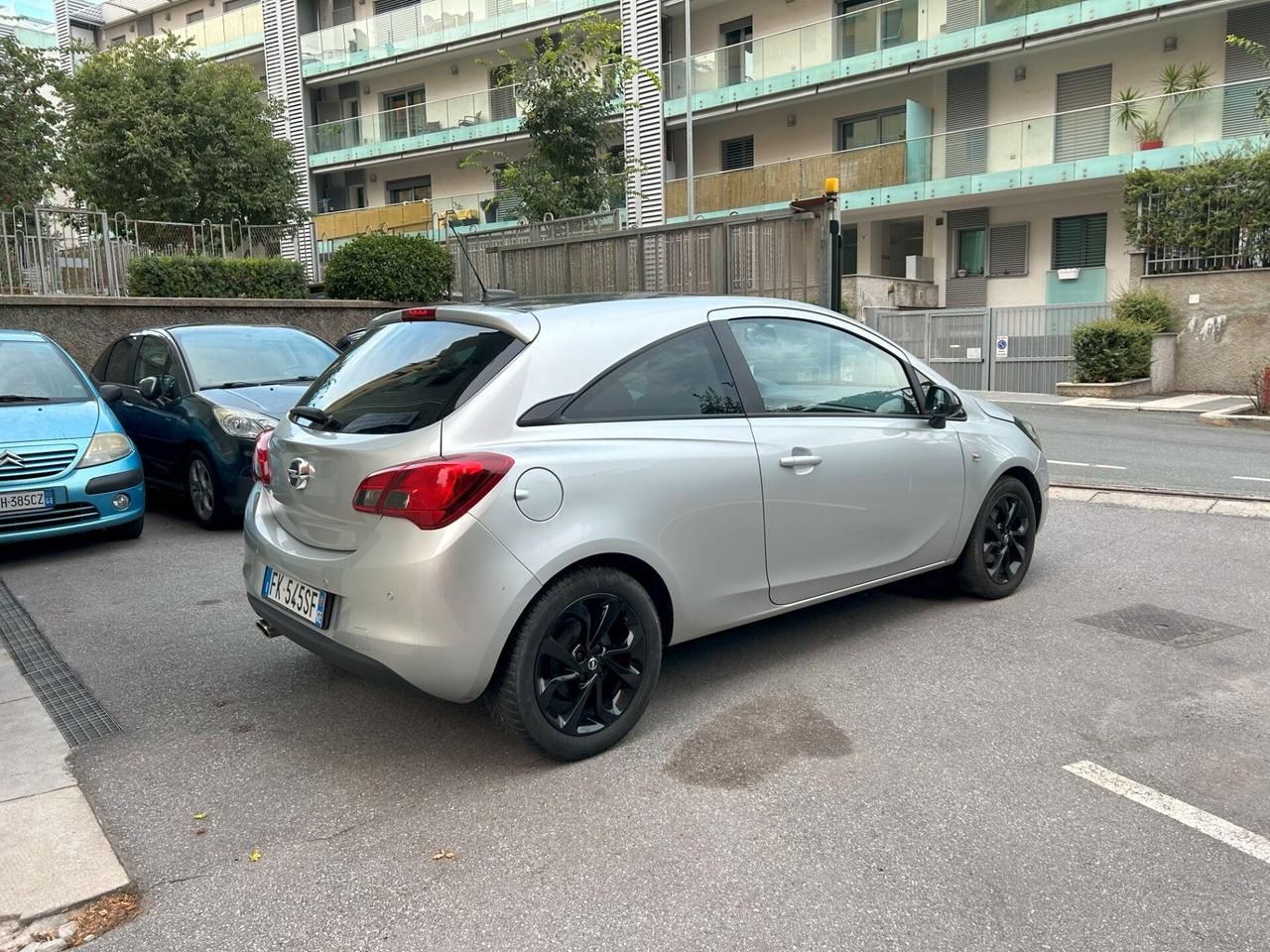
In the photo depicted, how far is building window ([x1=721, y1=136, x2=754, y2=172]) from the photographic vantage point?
29.3m

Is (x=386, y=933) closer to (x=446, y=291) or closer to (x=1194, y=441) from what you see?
(x=1194, y=441)

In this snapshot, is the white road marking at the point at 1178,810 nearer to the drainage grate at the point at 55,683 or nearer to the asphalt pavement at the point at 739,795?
the asphalt pavement at the point at 739,795

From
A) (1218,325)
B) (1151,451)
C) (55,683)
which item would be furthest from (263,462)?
(1218,325)

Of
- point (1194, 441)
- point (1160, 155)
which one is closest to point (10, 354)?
point (1194, 441)

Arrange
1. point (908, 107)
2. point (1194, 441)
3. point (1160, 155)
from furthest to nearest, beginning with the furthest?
point (908, 107), point (1160, 155), point (1194, 441)

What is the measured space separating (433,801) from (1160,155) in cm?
2282

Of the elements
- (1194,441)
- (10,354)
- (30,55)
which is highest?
(30,55)

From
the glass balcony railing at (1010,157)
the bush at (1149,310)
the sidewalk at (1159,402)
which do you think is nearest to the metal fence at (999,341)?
the bush at (1149,310)

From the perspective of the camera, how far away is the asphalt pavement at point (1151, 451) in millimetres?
9195

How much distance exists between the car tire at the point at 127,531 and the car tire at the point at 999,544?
5.62 meters

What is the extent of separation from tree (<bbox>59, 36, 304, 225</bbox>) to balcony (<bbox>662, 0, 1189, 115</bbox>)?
10.9 metres

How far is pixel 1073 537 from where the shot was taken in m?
6.75

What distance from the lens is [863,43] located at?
82.9 ft

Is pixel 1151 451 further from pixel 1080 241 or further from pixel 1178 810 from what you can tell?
pixel 1080 241
